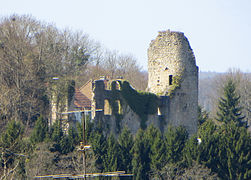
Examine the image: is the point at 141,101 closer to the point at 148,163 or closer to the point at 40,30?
the point at 148,163

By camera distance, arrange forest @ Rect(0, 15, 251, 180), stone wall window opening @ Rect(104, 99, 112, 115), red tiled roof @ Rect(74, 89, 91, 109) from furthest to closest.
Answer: red tiled roof @ Rect(74, 89, 91, 109)
stone wall window opening @ Rect(104, 99, 112, 115)
forest @ Rect(0, 15, 251, 180)

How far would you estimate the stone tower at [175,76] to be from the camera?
37.2m

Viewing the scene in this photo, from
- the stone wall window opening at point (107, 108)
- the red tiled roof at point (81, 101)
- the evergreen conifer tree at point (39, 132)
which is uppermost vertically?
the red tiled roof at point (81, 101)

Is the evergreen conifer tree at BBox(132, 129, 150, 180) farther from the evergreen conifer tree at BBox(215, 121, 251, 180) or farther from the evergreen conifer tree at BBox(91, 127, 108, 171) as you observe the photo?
the evergreen conifer tree at BBox(215, 121, 251, 180)

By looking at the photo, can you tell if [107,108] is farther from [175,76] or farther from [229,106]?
[229,106]

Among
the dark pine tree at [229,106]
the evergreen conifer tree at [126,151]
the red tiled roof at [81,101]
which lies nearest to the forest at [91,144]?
the evergreen conifer tree at [126,151]

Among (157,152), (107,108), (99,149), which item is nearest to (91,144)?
(99,149)

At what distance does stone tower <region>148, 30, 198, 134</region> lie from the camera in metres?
37.2

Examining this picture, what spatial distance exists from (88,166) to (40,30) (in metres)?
24.9

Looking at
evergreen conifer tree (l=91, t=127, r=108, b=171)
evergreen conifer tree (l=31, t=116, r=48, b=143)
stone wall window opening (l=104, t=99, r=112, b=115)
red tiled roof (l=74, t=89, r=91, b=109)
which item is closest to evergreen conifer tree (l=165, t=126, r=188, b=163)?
evergreen conifer tree (l=91, t=127, r=108, b=171)

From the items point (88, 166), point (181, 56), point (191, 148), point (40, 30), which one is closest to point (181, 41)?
point (181, 56)

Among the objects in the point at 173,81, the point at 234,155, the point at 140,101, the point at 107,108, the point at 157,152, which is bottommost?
the point at 234,155

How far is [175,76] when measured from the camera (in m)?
37.1

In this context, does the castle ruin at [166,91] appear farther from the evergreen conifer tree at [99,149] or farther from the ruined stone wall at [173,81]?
the evergreen conifer tree at [99,149]
